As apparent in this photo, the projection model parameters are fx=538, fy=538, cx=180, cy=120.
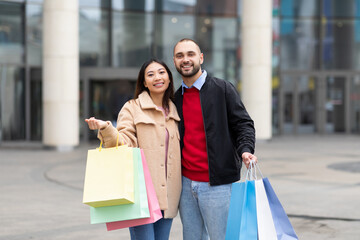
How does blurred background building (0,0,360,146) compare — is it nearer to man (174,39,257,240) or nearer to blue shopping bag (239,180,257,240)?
man (174,39,257,240)

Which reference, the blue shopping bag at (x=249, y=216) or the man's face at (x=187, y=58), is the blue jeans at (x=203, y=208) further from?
the man's face at (x=187, y=58)

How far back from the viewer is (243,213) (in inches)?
125

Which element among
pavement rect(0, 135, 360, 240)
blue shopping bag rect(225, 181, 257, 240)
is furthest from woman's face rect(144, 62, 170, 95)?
pavement rect(0, 135, 360, 240)

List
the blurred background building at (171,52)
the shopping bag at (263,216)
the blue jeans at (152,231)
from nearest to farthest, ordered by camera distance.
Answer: the shopping bag at (263,216) < the blue jeans at (152,231) < the blurred background building at (171,52)

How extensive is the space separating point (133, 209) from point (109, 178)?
0.78 feet

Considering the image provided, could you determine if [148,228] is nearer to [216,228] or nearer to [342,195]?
[216,228]

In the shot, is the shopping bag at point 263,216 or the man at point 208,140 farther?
the man at point 208,140

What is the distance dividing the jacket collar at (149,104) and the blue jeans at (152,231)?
2.36ft

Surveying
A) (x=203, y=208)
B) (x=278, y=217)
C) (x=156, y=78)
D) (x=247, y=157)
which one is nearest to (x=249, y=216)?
(x=278, y=217)

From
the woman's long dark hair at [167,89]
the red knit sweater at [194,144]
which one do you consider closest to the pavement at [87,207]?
the red knit sweater at [194,144]

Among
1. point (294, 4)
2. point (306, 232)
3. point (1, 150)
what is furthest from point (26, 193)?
point (294, 4)

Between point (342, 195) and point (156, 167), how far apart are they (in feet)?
18.1

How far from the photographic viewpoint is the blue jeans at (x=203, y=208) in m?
3.58

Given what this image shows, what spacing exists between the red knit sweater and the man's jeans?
377 millimetres
